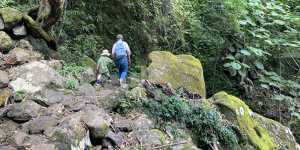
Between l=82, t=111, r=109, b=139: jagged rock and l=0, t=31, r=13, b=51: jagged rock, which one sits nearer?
l=82, t=111, r=109, b=139: jagged rock

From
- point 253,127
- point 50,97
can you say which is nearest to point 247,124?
point 253,127

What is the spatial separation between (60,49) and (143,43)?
3.77 meters

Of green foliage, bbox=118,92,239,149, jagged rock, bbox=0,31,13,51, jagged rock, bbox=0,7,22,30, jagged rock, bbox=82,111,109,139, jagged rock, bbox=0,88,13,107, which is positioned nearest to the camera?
jagged rock, bbox=82,111,109,139

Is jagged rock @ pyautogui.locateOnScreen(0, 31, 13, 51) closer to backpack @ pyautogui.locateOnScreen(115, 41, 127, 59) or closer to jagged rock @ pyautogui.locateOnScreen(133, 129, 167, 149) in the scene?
backpack @ pyautogui.locateOnScreen(115, 41, 127, 59)

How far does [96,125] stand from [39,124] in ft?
3.27

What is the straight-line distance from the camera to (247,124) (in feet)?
36.7

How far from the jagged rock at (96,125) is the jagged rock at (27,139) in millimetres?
932

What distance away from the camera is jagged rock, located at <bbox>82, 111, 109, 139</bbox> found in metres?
7.54

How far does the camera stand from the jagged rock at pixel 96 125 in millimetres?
7535

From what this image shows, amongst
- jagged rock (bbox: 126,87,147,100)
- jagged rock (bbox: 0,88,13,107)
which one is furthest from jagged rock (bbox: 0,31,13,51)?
jagged rock (bbox: 126,87,147,100)

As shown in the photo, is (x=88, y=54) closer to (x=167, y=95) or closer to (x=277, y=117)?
(x=167, y=95)

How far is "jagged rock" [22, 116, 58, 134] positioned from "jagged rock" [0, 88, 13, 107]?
1080 mm

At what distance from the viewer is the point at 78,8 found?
586 inches

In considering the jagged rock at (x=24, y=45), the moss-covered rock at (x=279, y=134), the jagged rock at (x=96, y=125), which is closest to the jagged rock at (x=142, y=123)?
the jagged rock at (x=96, y=125)
